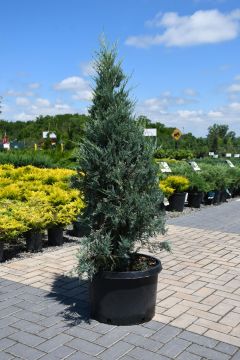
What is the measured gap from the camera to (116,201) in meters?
3.83

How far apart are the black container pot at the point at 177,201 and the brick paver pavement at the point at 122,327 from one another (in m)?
4.25

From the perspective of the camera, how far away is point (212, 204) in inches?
498

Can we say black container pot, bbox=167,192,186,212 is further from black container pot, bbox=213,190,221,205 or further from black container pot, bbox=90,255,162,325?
black container pot, bbox=90,255,162,325

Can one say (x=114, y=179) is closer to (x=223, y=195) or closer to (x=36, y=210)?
(x=36, y=210)

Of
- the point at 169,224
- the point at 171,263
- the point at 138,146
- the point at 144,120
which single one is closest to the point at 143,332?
the point at 138,146

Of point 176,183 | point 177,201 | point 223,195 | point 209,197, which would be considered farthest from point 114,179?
point 223,195

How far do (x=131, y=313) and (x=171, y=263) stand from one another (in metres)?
2.27

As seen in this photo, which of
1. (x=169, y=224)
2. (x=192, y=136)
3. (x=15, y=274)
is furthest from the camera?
(x=192, y=136)

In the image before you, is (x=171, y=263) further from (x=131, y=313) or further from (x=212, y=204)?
(x=212, y=204)

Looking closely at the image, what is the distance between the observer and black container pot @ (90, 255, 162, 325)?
146 inches

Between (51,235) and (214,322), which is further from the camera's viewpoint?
(51,235)

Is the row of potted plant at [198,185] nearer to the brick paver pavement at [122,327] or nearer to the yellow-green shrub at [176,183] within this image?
the yellow-green shrub at [176,183]

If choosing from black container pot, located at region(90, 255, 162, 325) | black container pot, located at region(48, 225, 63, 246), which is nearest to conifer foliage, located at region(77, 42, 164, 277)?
black container pot, located at region(90, 255, 162, 325)

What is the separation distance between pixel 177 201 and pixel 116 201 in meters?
7.15
